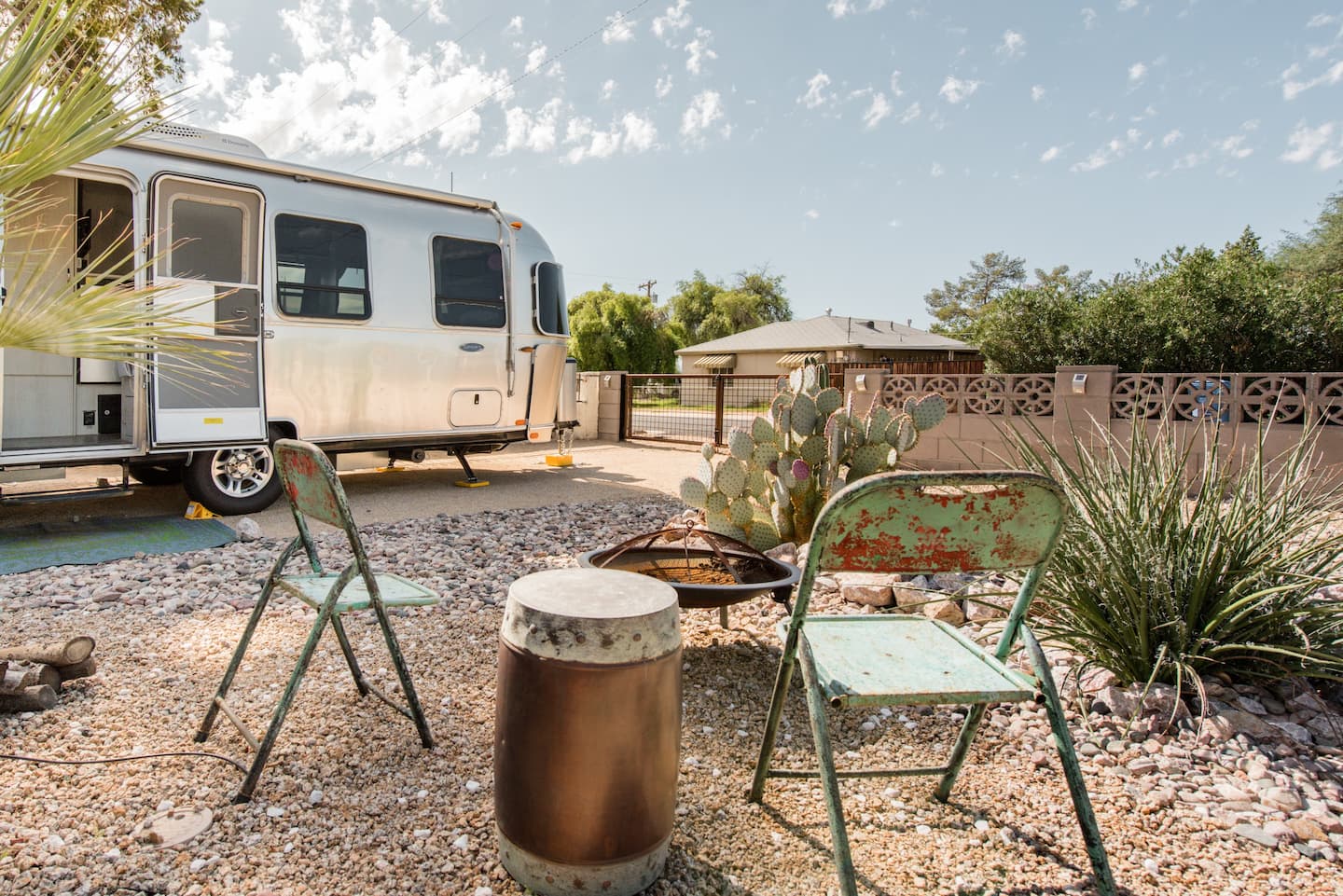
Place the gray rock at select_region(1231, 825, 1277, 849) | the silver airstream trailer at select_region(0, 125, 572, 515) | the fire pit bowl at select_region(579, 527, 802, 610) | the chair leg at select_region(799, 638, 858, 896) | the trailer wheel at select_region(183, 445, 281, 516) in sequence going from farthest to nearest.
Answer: the trailer wheel at select_region(183, 445, 281, 516), the silver airstream trailer at select_region(0, 125, 572, 515), the fire pit bowl at select_region(579, 527, 802, 610), the gray rock at select_region(1231, 825, 1277, 849), the chair leg at select_region(799, 638, 858, 896)

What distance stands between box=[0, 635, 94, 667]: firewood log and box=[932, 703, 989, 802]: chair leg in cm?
299

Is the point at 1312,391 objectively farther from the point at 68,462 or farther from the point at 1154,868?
the point at 68,462

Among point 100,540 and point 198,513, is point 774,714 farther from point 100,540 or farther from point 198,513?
point 198,513

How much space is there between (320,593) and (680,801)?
1.29 m

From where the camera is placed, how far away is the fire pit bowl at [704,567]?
2998 mm

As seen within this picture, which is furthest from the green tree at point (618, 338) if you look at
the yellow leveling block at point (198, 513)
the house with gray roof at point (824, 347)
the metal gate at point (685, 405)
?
the yellow leveling block at point (198, 513)

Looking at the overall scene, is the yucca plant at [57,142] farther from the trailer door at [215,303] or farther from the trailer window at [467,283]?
the trailer window at [467,283]

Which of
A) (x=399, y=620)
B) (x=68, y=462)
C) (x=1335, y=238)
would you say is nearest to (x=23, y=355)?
(x=68, y=462)

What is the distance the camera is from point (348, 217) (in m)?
6.53

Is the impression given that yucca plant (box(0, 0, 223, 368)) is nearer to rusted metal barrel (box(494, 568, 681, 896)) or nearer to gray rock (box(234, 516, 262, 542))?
rusted metal barrel (box(494, 568, 681, 896))

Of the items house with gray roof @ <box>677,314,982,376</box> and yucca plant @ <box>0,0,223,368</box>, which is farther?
house with gray roof @ <box>677,314,982,376</box>

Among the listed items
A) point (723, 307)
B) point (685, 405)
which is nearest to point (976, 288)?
point (723, 307)

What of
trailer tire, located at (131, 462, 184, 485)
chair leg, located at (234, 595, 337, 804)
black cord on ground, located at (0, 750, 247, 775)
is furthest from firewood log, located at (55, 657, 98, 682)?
trailer tire, located at (131, 462, 184, 485)

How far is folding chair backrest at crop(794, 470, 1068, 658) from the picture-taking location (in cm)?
168
